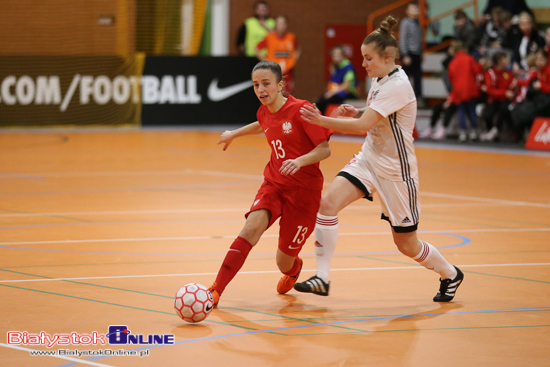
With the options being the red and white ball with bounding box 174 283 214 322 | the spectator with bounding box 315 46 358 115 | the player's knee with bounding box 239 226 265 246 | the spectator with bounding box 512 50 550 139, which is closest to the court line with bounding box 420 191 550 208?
the player's knee with bounding box 239 226 265 246

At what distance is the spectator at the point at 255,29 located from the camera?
73.5ft

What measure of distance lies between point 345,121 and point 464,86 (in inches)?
527

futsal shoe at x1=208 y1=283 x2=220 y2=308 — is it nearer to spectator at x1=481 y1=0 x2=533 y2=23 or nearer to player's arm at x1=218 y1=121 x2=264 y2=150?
player's arm at x1=218 y1=121 x2=264 y2=150

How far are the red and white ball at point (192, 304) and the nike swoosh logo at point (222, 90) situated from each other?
17.9 meters

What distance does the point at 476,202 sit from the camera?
10.5 m

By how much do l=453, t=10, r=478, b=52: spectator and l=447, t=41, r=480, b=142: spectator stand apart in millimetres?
1273

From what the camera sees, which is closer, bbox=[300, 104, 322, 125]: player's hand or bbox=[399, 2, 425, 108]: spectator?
bbox=[300, 104, 322, 125]: player's hand

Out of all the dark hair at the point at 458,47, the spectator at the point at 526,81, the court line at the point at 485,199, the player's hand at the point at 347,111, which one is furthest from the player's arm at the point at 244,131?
the dark hair at the point at 458,47

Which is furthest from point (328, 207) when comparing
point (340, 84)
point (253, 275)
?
point (340, 84)

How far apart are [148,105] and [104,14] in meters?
3.10

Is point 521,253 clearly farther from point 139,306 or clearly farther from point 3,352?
point 3,352

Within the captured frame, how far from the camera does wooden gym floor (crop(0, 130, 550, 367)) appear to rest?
4.56 metres

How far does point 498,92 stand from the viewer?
18.0 meters

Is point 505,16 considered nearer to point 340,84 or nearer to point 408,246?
point 340,84
